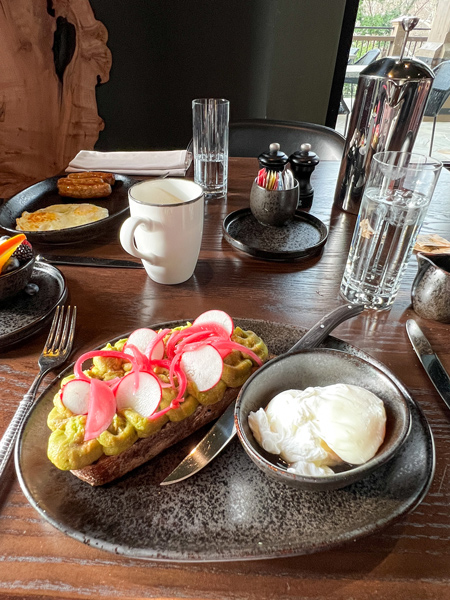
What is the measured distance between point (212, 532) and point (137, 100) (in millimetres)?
2900

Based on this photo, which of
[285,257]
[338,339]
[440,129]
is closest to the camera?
[338,339]

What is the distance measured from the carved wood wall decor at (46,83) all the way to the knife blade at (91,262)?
6.71 feet

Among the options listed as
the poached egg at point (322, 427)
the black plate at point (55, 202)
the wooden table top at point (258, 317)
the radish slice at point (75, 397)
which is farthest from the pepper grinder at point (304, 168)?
the radish slice at point (75, 397)

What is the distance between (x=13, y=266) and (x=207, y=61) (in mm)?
2369

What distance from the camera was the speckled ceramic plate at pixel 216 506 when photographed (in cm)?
43

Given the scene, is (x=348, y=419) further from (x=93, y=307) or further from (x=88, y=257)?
(x=88, y=257)

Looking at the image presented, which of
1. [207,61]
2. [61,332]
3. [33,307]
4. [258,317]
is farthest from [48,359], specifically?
[207,61]

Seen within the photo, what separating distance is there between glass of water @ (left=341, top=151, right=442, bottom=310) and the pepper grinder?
0.43 metres

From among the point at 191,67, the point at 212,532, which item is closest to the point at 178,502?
the point at 212,532

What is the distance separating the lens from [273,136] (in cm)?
203

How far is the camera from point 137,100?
8.95 feet

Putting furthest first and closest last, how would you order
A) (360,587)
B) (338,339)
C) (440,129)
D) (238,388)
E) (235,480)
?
(440,129)
(338,339)
(238,388)
(235,480)
(360,587)

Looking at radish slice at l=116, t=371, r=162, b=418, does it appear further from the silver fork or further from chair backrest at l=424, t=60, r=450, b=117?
chair backrest at l=424, t=60, r=450, b=117

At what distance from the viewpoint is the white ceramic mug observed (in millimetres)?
852
